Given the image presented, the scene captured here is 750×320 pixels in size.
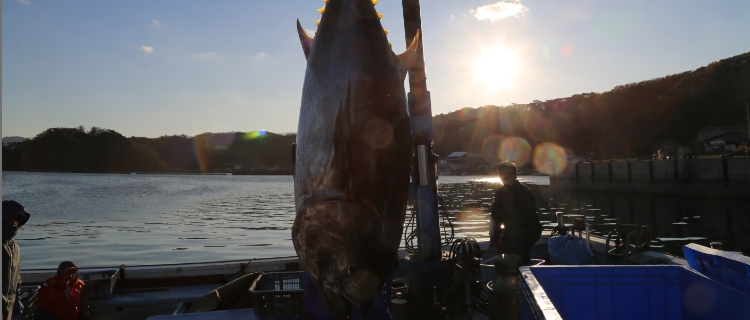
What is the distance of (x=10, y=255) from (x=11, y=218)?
34 centimetres

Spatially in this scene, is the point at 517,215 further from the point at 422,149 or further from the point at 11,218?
the point at 11,218

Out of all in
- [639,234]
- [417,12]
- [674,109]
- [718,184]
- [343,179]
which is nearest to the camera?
[343,179]

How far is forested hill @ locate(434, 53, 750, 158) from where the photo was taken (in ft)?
258

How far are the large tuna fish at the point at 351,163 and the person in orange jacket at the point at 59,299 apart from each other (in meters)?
4.78

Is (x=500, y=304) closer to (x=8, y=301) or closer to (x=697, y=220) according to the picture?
(x=8, y=301)

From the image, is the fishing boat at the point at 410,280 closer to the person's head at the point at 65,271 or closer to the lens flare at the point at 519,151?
the person's head at the point at 65,271

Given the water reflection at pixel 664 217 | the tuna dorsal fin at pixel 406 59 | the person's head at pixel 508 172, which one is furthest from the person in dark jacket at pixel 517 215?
the water reflection at pixel 664 217

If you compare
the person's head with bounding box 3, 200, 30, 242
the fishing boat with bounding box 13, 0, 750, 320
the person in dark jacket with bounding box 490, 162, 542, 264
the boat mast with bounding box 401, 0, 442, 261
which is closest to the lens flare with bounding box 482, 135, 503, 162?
the fishing boat with bounding box 13, 0, 750, 320

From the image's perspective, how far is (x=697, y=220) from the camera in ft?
70.6

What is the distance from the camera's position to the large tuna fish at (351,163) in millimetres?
988

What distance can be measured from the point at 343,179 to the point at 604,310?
2.57 meters

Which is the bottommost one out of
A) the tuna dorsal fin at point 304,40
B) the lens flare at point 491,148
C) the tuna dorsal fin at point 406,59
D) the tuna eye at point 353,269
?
the tuna eye at point 353,269

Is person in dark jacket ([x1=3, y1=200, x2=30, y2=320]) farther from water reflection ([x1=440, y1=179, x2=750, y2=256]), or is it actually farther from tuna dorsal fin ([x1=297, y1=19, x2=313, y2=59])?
water reflection ([x1=440, y1=179, x2=750, y2=256])

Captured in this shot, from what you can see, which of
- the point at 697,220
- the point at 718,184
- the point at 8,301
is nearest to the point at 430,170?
the point at 8,301
